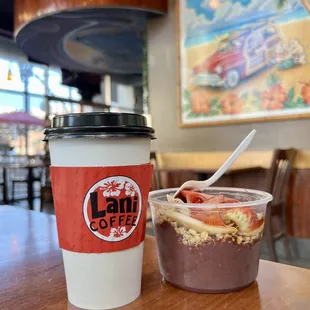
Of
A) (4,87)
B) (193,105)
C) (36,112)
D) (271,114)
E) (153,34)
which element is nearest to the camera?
(271,114)

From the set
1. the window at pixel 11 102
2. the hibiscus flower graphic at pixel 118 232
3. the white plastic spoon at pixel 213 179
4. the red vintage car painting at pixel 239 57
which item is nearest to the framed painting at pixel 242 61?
the red vintage car painting at pixel 239 57

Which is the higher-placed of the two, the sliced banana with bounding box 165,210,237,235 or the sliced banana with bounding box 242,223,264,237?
the sliced banana with bounding box 165,210,237,235

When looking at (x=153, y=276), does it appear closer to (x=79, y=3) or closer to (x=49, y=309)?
(x=49, y=309)

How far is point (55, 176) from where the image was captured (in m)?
0.48

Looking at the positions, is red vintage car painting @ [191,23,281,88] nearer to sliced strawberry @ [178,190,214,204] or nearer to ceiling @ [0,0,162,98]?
ceiling @ [0,0,162,98]

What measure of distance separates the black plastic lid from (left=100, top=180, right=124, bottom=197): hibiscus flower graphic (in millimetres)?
66

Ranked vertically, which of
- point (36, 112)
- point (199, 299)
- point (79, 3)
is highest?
point (79, 3)

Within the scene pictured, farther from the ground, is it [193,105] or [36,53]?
[36,53]

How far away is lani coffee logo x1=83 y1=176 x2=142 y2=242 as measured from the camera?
18.0 inches

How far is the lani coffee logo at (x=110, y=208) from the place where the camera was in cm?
46

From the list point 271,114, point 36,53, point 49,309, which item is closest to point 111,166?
point 49,309

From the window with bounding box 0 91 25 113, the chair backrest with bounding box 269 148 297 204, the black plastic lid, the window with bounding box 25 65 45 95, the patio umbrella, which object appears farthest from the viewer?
the window with bounding box 25 65 45 95

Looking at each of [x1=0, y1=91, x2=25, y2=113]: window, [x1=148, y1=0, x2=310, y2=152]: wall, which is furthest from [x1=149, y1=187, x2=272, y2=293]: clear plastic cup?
[x1=0, y1=91, x2=25, y2=113]: window

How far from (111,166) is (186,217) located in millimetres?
152
